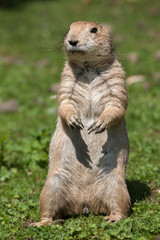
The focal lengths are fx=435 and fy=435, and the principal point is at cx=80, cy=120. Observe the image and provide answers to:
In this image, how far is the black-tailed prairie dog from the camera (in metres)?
4.55

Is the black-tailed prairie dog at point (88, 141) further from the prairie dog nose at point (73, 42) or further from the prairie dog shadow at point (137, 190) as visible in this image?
the prairie dog shadow at point (137, 190)

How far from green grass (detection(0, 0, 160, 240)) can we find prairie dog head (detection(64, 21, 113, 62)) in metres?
0.47

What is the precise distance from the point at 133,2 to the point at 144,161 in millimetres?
14773

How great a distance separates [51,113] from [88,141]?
5.36m

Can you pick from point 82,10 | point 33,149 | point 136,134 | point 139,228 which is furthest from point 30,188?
point 82,10

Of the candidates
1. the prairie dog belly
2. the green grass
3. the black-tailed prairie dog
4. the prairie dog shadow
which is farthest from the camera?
the prairie dog shadow

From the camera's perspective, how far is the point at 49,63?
13.7 meters

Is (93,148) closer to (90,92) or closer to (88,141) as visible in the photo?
(88,141)

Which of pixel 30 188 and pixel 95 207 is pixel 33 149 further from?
pixel 95 207

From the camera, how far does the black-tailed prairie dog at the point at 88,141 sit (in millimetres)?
4551

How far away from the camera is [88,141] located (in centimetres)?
471

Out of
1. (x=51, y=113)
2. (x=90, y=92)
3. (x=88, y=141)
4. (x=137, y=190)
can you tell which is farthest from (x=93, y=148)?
(x=51, y=113)

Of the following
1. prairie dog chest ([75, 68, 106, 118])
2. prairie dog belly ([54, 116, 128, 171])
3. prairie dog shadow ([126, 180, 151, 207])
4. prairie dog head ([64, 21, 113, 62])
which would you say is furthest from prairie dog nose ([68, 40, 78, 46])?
prairie dog shadow ([126, 180, 151, 207])

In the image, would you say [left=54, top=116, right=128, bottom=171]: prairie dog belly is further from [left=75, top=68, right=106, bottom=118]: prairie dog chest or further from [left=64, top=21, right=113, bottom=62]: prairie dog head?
[left=64, top=21, right=113, bottom=62]: prairie dog head
